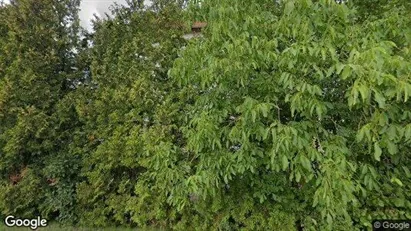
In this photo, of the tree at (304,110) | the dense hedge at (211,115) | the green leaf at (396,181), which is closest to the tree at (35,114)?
the dense hedge at (211,115)

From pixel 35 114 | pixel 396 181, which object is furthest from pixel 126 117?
pixel 396 181

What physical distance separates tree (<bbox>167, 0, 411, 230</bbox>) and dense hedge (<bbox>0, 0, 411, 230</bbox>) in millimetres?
13

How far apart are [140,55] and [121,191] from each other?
2.05 metres

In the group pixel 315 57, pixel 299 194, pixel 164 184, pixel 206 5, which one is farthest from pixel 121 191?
pixel 315 57

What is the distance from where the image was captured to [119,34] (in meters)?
4.62

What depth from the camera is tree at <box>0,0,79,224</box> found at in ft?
14.0

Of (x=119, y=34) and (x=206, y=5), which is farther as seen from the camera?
(x=119, y=34)

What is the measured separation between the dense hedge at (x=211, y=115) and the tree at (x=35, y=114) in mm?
20

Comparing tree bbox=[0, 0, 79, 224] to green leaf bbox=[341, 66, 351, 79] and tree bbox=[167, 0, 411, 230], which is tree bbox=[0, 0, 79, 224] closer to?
tree bbox=[167, 0, 411, 230]

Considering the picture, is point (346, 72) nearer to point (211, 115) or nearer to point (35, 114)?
point (211, 115)

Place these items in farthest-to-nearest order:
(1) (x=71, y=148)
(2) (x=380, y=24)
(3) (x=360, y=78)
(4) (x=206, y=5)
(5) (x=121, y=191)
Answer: (1) (x=71, y=148)
(5) (x=121, y=191)
(4) (x=206, y=5)
(2) (x=380, y=24)
(3) (x=360, y=78)

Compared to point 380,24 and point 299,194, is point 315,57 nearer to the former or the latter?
point 380,24

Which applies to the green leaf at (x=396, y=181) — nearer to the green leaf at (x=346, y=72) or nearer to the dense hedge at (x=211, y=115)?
the dense hedge at (x=211, y=115)

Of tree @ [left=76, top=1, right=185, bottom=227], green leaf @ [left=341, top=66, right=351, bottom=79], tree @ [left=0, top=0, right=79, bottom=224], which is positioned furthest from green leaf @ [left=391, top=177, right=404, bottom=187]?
tree @ [left=0, top=0, right=79, bottom=224]
